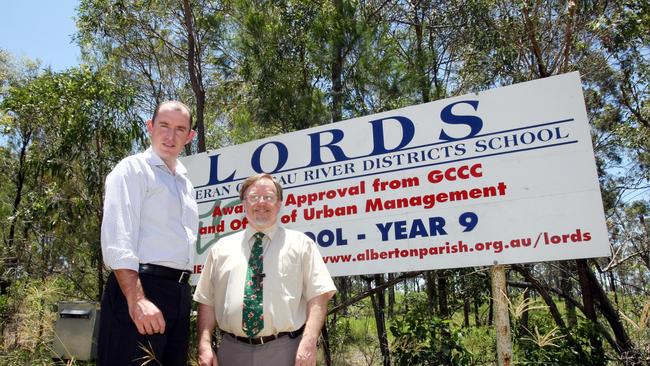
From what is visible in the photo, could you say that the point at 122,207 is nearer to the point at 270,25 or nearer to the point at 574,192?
the point at 574,192

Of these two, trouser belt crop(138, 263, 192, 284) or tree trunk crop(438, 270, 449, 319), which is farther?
tree trunk crop(438, 270, 449, 319)

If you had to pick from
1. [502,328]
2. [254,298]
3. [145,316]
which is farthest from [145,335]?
[502,328]

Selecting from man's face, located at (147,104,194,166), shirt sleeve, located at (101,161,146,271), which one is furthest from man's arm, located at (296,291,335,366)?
man's face, located at (147,104,194,166)

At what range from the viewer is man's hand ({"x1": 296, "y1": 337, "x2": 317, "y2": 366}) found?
6.11 ft

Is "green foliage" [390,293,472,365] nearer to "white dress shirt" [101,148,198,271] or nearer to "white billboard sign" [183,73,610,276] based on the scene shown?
"white billboard sign" [183,73,610,276]

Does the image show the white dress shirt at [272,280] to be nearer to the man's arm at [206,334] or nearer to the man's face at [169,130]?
the man's arm at [206,334]

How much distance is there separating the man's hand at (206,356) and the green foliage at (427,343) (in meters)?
1.59

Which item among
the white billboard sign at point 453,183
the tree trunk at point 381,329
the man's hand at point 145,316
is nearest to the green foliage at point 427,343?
the tree trunk at point 381,329

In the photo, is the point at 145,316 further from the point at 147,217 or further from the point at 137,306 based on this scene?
the point at 147,217

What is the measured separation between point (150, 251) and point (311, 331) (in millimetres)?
760

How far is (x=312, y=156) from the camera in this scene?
12.0ft

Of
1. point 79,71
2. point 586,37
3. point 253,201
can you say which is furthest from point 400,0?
point 253,201

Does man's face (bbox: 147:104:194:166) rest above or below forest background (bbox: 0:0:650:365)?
below

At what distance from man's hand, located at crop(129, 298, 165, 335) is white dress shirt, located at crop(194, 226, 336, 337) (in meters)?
0.31
